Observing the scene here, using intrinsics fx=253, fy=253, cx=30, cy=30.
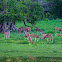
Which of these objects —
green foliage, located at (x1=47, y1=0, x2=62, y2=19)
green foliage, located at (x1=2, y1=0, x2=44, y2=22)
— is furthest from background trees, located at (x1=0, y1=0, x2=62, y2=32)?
green foliage, located at (x1=47, y1=0, x2=62, y2=19)

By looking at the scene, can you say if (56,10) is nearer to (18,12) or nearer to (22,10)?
(22,10)

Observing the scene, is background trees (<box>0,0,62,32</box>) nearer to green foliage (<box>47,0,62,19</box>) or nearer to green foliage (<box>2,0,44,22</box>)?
green foliage (<box>2,0,44,22</box>)

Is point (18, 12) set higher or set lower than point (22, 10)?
lower

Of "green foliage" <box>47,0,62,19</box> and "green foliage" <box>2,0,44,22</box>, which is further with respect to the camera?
"green foliage" <box>47,0,62,19</box>

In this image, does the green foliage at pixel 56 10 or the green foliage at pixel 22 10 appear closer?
the green foliage at pixel 22 10

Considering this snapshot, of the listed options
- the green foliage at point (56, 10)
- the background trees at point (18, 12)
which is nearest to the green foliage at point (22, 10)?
the background trees at point (18, 12)

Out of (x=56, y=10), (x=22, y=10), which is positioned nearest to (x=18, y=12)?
(x=22, y=10)

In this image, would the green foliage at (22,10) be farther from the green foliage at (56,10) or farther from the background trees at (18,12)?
the green foliage at (56,10)

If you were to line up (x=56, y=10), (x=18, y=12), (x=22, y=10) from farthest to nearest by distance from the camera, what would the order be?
(x=56, y=10) → (x=22, y=10) → (x=18, y=12)

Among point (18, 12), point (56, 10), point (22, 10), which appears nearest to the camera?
point (18, 12)

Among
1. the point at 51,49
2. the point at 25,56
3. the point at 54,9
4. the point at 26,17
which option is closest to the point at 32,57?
the point at 25,56

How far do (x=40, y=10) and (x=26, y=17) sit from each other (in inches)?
73.2

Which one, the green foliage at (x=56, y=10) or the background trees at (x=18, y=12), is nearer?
the background trees at (x=18, y=12)

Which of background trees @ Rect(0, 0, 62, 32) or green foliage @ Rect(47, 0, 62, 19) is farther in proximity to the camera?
green foliage @ Rect(47, 0, 62, 19)
